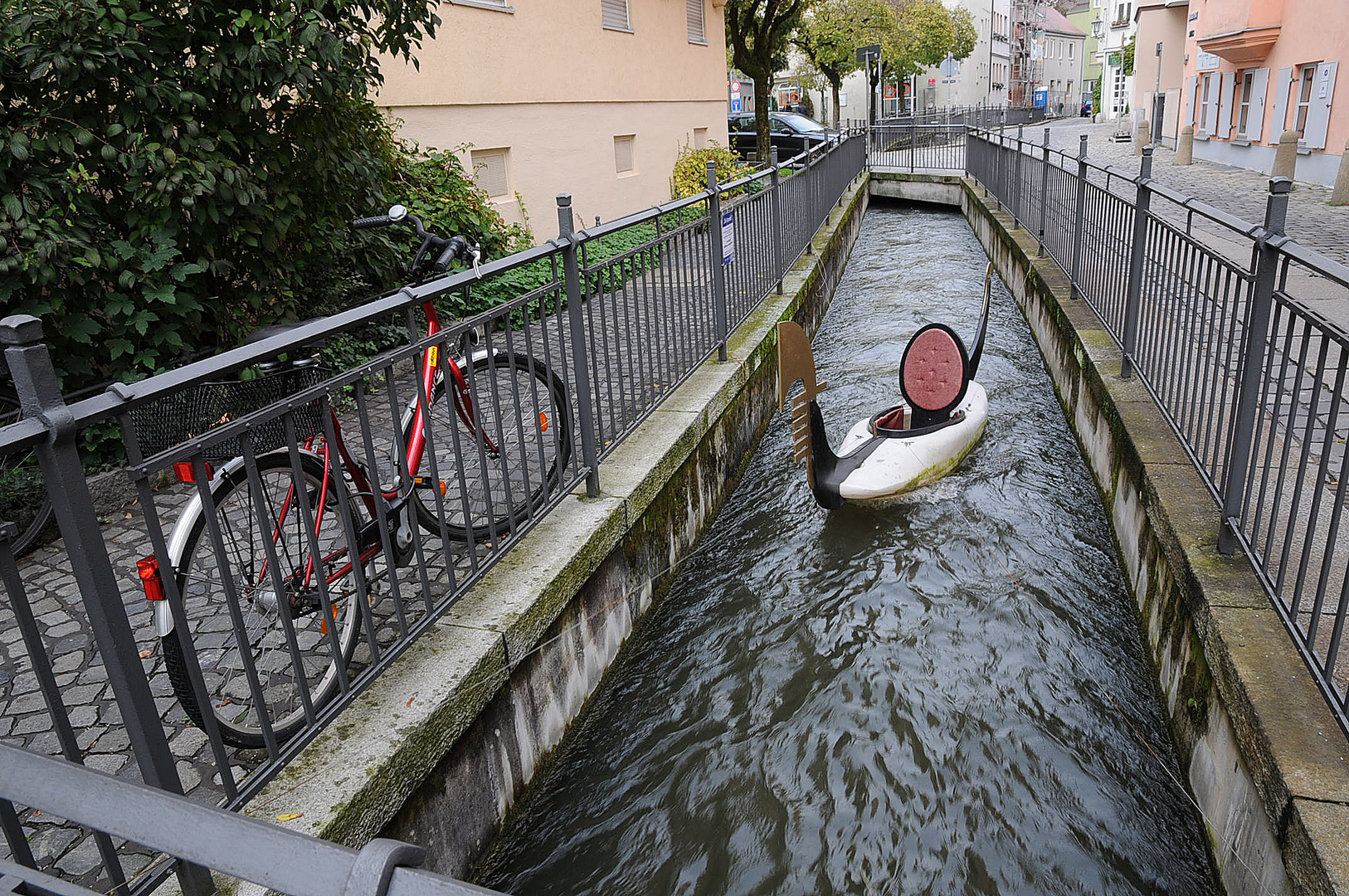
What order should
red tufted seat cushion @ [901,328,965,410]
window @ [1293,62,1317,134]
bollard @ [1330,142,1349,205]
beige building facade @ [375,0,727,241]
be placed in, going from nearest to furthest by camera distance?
1. red tufted seat cushion @ [901,328,965,410]
2. beige building facade @ [375,0,727,241]
3. bollard @ [1330,142,1349,205]
4. window @ [1293,62,1317,134]

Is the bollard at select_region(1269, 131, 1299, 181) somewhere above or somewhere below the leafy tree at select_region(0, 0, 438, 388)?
below

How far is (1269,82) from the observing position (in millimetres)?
21000

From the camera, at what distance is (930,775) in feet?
11.4

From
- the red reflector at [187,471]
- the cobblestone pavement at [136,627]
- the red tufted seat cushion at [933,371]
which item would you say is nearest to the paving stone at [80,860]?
the cobblestone pavement at [136,627]

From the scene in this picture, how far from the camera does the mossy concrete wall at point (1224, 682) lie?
2.33m

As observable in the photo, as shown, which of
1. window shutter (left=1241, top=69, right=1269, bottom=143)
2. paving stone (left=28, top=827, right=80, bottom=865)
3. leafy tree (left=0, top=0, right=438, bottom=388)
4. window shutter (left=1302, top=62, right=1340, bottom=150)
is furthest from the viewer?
window shutter (left=1241, top=69, right=1269, bottom=143)

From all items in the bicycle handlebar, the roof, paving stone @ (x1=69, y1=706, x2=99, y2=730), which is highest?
the roof

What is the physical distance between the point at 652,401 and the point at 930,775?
2.49 m

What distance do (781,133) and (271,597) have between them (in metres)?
27.0

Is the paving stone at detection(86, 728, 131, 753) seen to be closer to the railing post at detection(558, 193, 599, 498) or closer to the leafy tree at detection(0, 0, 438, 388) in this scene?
the railing post at detection(558, 193, 599, 498)

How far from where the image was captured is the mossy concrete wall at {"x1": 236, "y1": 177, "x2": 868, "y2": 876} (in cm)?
249

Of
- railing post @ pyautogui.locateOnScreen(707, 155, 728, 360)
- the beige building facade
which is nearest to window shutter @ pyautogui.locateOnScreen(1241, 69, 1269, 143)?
the beige building facade

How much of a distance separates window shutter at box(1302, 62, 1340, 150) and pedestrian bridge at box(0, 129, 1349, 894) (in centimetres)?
1381

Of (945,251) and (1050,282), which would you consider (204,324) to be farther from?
(945,251)
